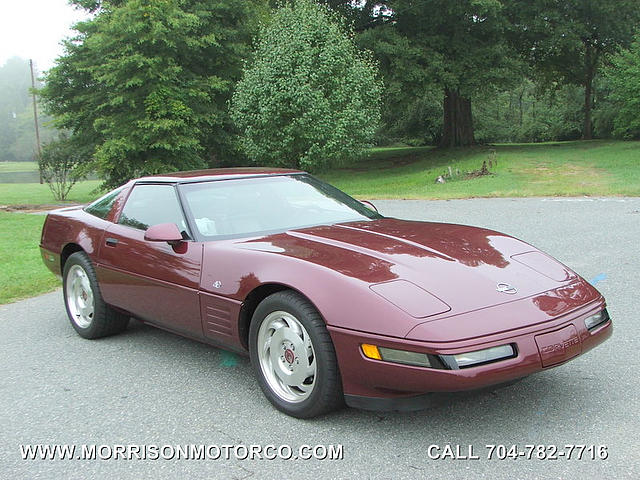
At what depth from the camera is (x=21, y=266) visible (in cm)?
838

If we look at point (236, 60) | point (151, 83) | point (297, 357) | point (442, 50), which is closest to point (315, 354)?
point (297, 357)

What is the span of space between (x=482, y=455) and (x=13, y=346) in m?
3.80

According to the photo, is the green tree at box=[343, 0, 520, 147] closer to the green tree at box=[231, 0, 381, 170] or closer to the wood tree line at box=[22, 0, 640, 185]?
the wood tree line at box=[22, 0, 640, 185]

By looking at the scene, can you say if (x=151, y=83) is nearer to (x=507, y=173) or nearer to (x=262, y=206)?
(x=507, y=173)

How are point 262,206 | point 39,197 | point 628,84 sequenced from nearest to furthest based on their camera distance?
point 262,206, point 628,84, point 39,197

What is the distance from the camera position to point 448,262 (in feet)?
10.6

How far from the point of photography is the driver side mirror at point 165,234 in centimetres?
376

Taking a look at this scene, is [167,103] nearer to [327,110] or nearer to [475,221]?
[327,110]

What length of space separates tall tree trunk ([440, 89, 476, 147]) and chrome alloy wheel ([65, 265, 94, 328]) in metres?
31.5

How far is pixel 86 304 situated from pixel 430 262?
3044 mm

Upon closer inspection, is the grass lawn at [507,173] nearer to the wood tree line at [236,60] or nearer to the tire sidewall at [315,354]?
the wood tree line at [236,60]

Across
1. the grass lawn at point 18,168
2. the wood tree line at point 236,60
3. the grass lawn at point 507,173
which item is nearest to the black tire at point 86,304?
the grass lawn at point 507,173

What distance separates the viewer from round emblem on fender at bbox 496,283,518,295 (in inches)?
118

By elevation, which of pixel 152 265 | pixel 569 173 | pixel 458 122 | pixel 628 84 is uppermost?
pixel 628 84
